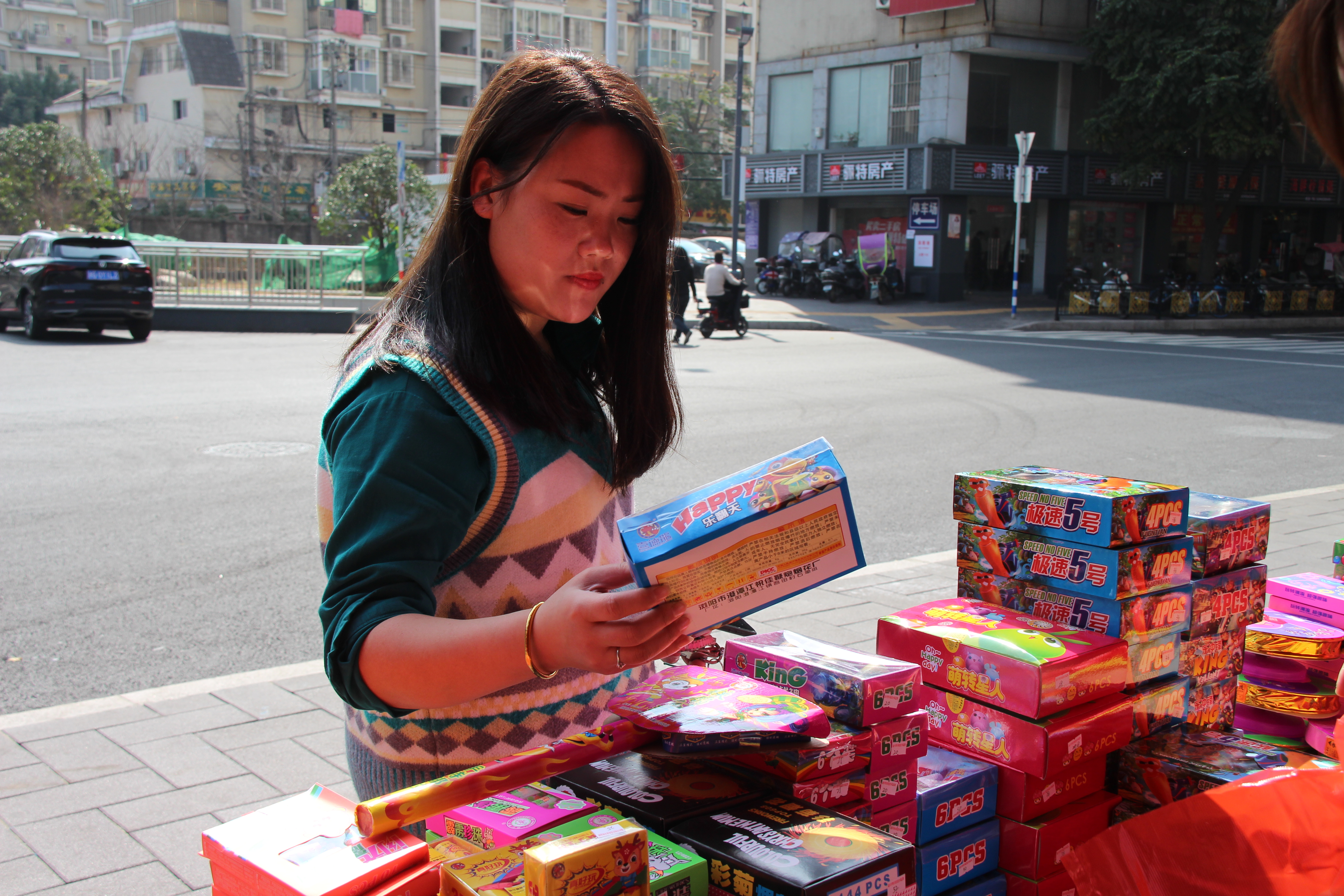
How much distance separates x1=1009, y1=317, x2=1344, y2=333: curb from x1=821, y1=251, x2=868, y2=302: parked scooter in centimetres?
580

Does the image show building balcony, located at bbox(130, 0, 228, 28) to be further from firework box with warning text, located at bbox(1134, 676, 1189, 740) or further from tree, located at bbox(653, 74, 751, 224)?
firework box with warning text, located at bbox(1134, 676, 1189, 740)

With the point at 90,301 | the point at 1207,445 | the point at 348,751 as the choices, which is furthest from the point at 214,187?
the point at 348,751

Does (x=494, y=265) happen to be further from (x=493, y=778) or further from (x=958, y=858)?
(x=958, y=858)

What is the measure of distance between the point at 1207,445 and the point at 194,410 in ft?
31.1

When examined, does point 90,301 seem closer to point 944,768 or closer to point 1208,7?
point 944,768

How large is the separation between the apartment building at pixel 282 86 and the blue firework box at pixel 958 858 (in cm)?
5226

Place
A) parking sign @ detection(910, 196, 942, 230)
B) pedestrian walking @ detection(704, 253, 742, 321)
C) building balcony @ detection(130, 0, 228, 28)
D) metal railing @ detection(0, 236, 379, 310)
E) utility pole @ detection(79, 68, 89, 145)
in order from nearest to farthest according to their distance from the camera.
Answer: pedestrian walking @ detection(704, 253, 742, 321), metal railing @ detection(0, 236, 379, 310), parking sign @ detection(910, 196, 942, 230), utility pole @ detection(79, 68, 89, 145), building balcony @ detection(130, 0, 228, 28)

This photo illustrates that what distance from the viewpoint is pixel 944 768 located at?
2070 mm

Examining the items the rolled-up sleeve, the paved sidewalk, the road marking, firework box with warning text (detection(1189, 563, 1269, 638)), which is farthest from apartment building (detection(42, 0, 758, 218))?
the rolled-up sleeve

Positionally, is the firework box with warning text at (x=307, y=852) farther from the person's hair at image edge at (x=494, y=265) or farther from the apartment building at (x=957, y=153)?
the apartment building at (x=957, y=153)

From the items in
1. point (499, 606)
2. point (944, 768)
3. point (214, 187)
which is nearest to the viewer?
point (499, 606)

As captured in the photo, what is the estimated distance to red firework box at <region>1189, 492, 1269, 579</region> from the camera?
8.36 ft

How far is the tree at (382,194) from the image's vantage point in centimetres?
2680

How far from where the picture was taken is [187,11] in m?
54.4
